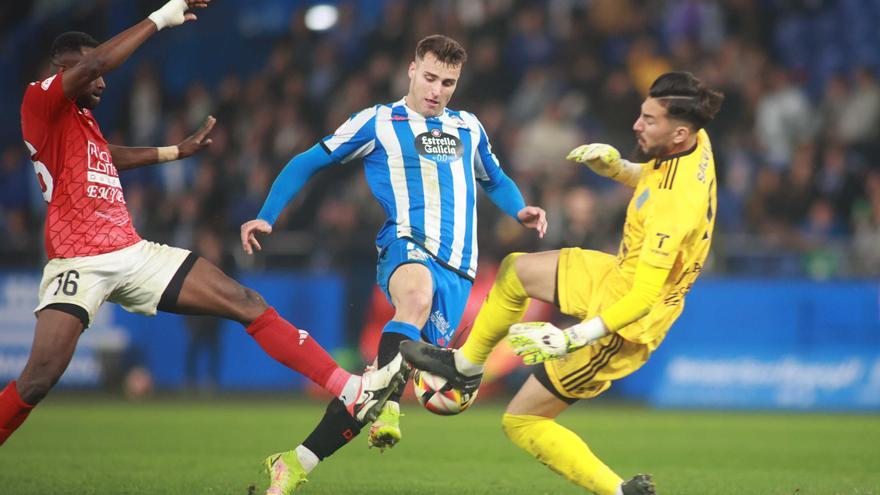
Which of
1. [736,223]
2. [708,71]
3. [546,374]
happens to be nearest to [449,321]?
[546,374]

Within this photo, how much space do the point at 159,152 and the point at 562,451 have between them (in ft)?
9.87

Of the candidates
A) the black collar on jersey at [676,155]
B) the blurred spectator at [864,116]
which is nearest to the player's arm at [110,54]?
the black collar on jersey at [676,155]

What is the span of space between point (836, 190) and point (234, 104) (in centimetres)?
831

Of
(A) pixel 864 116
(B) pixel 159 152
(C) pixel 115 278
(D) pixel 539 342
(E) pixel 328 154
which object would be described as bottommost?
(C) pixel 115 278

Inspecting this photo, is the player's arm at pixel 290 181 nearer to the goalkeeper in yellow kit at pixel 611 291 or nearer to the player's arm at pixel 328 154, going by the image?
the player's arm at pixel 328 154

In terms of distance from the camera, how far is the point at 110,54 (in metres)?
6.00

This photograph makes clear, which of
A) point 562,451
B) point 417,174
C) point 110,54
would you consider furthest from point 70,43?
point 562,451

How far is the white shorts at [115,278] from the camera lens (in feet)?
20.3

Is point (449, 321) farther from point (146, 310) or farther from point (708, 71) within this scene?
point (708, 71)

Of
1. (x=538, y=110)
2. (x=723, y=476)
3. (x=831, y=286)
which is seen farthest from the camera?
Answer: (x=538, y=110)

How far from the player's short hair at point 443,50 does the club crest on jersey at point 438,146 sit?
0.44m

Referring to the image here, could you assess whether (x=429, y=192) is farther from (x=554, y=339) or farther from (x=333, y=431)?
(x=554, y=339)

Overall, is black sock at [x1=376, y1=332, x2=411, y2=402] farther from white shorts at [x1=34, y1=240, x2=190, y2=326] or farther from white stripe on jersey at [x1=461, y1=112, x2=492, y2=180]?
white stripe on jersey at [x1=461, y1=112, x2=492, y2=180]

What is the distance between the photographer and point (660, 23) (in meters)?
16.6
